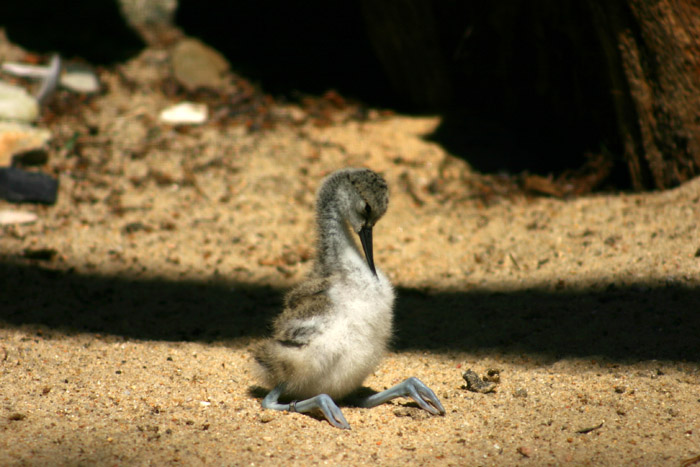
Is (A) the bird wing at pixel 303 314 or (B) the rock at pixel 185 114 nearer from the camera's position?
(A) the bird wing at pixel 303 314

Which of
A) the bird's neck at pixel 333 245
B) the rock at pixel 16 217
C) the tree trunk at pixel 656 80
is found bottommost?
the rock at pixel 16 217

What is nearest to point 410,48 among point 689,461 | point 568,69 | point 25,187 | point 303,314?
point 568,69

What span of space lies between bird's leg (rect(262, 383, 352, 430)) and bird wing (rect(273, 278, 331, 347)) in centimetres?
29

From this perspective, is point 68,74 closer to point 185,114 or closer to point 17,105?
point 17,105

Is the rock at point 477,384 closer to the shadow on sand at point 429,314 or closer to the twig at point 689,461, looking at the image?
the shadow on sand at point 429,314

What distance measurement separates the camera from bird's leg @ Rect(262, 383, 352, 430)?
3424 mm

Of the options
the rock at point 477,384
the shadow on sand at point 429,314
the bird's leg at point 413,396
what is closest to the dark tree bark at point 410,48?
the shadow on sand at point 429,314

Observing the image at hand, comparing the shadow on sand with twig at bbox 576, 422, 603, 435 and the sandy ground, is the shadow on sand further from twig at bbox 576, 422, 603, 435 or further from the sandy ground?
twig at bbox 576, 422, 603, 435

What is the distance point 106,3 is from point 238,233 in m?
5.14

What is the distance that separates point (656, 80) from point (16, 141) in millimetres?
5844

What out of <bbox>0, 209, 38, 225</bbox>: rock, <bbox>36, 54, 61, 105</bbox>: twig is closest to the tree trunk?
<bbox>0, 209, 38, 225</bbox>: rock

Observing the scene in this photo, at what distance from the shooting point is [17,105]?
7590mm

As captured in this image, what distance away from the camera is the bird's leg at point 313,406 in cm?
342

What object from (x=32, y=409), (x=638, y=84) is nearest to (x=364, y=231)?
(x=32, y=409)
